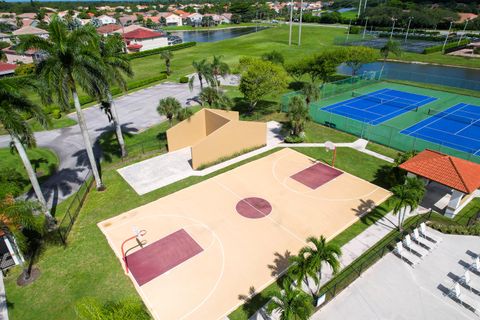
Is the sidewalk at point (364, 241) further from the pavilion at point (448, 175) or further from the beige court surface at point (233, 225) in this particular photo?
the pavilion at point (448, 175)

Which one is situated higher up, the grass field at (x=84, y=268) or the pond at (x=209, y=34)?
the grass field at (x=84, y=268)

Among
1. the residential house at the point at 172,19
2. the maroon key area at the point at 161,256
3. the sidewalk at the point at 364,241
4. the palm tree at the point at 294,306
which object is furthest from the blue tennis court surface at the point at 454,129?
the residential house at the point at 172,19

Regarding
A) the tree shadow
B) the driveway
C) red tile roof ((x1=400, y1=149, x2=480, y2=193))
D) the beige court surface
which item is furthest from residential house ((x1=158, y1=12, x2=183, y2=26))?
the tree shadow

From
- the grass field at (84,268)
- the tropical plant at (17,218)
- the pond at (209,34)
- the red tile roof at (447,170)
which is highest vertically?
the tropical plant at (17,218)

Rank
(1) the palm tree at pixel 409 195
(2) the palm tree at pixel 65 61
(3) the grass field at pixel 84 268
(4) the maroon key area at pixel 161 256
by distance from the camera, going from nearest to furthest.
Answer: (3) the grass field at pixel 84 268, (4) the maroon key area at pixel 161 256, (1) the palm tree at pixel 409 195, (2) the palm tree at pixel 65 61

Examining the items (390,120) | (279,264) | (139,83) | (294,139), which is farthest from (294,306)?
(139,83)

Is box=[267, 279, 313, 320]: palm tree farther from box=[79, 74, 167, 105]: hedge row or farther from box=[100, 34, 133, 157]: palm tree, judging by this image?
box=[79, 74, 167, 105]: hedge row
